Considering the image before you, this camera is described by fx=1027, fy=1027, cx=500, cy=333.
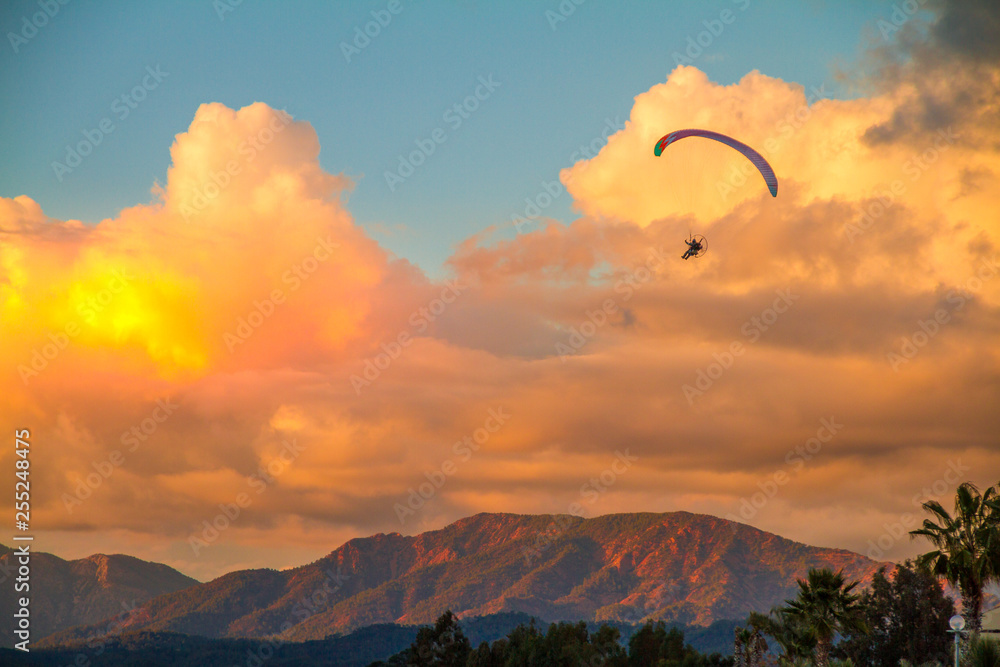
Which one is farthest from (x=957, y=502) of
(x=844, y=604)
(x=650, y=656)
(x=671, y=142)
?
(x=650, y=656)

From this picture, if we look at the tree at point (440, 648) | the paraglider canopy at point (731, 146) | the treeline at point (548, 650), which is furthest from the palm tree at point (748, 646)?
the tree at point (440, 648)

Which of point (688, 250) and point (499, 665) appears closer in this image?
point (688, 250)

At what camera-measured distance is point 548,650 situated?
15438 centimetres

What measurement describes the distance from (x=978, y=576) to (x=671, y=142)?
55102mm

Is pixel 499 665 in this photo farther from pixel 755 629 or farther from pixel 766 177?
pixel 766 177

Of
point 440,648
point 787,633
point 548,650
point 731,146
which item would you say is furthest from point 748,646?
point 440,648

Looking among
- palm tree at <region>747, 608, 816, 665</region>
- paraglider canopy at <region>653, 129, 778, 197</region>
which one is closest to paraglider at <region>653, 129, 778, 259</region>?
paraglider canopy at <region>653, 129, 778, 197</region>

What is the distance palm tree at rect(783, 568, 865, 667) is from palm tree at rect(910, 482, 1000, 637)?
22.8ft

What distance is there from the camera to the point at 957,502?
7294cm

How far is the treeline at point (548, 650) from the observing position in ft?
500

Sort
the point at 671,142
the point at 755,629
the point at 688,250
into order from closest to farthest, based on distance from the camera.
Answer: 1. the point at 755,629
2. the point at 688,250
3. the point at 671,142

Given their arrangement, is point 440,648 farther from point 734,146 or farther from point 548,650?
point 734,146

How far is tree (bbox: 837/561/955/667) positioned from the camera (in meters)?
118

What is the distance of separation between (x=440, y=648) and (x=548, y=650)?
16.6 metres
